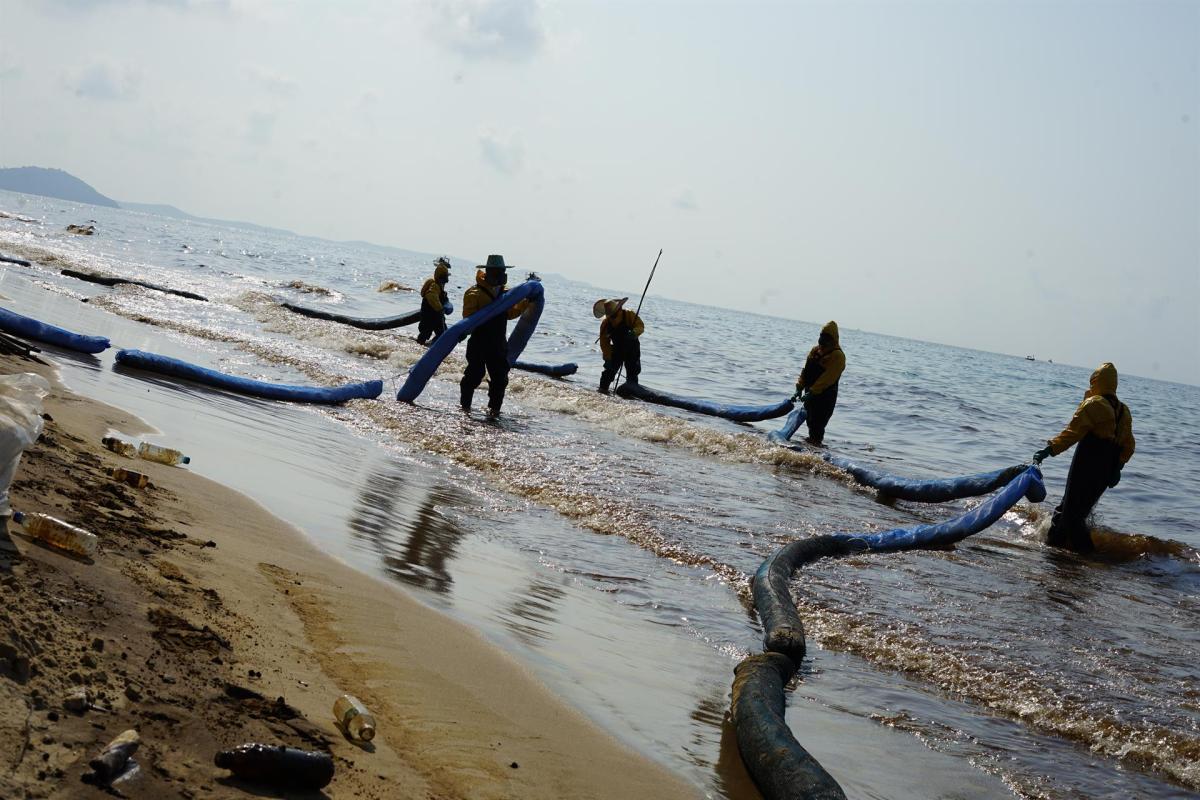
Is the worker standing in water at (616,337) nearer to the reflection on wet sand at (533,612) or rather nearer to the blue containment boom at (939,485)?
the blue containment boom at (939,485)

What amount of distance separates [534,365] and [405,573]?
14.8 m

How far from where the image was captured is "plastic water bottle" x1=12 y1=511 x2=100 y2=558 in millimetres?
3404

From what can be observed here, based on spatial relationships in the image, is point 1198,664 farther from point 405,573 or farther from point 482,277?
point 482,277

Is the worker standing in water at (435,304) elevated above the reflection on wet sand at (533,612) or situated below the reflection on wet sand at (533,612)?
above

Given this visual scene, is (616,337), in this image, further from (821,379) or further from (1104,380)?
(1104,380)

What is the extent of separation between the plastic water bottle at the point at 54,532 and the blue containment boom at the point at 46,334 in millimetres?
7781

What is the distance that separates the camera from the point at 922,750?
441 cm

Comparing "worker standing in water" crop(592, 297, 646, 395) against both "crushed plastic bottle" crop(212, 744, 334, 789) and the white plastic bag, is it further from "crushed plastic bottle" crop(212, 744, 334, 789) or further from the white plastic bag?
"crushed plastic bottle" crop(212, 744, 334, 789)

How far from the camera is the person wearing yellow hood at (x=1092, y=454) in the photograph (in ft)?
32.9

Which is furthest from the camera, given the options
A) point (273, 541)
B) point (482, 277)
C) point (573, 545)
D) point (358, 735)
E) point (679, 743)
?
point (482, 277)

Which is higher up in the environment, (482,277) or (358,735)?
(482,277)

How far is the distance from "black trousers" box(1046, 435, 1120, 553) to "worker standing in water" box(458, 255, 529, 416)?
675 centimetres

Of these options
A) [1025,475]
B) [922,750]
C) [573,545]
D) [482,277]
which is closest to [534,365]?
[482,277]

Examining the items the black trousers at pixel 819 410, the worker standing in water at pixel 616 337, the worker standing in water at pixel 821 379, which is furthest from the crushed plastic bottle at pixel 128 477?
the worker standing in water at pixel 616 337
